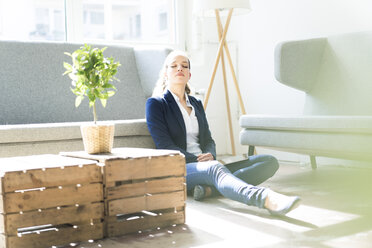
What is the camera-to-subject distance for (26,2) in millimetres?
4027

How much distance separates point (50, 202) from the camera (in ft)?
5.88

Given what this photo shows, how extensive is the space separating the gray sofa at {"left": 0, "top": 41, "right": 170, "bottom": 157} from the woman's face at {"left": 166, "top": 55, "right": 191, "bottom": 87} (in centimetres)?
39

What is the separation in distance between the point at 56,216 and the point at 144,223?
38cm

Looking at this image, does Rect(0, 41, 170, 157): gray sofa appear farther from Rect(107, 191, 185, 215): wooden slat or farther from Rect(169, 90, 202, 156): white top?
Rect(107, 191, 185, 215): wooden slat

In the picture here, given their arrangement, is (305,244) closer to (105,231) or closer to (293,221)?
(293,221)

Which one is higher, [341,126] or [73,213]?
[341,126]

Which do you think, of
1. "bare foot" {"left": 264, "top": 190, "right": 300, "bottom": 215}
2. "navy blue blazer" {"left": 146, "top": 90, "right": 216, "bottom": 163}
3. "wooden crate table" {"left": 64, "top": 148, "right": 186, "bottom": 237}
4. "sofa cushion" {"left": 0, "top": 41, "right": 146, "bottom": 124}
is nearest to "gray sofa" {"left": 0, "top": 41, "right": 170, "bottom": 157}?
"sofa cushion" {"left": 0, "top": 41, "right": 146, "bottom": 124}

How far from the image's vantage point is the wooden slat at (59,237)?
5.71 feet

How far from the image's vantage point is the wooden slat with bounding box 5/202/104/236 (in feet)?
5.65

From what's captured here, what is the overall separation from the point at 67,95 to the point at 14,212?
1.74m

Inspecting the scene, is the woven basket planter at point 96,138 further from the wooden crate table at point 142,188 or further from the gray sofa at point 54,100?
the gray sofa at point 54,100

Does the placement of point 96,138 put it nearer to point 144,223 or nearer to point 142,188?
point 142,188

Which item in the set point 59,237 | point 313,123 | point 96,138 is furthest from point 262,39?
point 59,237

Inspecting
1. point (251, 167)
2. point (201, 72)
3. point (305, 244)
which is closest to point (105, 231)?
point (305, 244)
